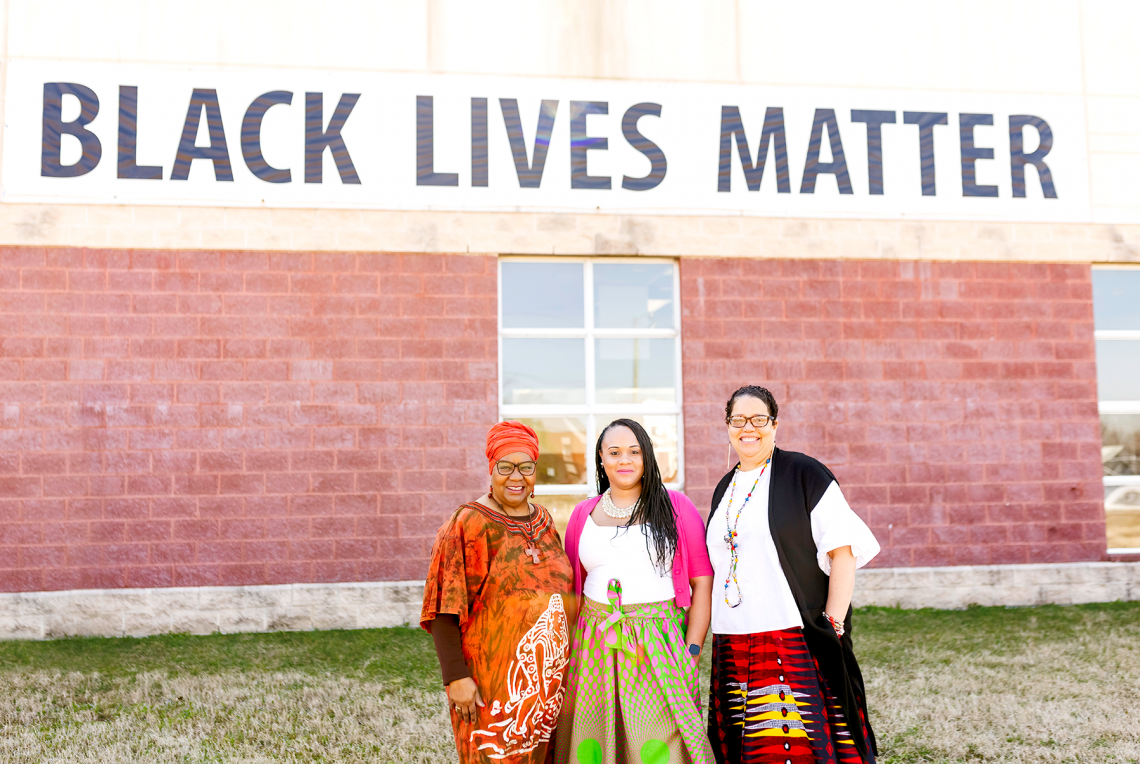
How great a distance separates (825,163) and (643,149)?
5.33ft

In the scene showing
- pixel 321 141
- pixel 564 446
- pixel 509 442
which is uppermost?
pixel 321 141

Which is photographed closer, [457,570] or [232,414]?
[457,570]

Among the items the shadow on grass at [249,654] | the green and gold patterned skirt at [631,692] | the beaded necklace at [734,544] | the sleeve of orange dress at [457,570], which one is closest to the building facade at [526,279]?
the shadow on grass at [249,654]

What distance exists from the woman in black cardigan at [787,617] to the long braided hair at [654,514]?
0.21 meters

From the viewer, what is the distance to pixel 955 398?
7.36m

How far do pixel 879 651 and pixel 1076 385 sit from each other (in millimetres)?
3430

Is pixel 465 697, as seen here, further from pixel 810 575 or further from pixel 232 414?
pixel 232 414

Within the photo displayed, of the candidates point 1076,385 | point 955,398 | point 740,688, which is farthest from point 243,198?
point 1076,385

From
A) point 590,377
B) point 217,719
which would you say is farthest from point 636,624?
point 590,377

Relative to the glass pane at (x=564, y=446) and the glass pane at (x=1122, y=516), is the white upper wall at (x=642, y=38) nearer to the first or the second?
the glass pane at (x=564, y=446)

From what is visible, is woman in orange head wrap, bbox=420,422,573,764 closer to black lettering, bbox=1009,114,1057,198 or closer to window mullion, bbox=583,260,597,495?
window mullion, bbox=583,260,597,495

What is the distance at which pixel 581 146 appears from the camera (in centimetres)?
718

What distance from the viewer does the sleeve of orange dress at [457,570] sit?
8.70 feet

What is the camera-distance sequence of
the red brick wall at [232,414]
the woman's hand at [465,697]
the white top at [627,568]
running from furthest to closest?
the red brick wall at [232,414], the white top at [627,568], the woman's hand at [465,697]
